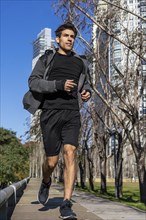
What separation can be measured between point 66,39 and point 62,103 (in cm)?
73

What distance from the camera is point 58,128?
4.36m

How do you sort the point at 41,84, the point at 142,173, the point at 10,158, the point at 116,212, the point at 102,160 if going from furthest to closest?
the point at 10,158 → the point at 102,160 → the point at 142,173 → the point at 116,212 → the point at 41,84

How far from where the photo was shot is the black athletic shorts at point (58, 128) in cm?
432

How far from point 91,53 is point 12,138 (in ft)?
174

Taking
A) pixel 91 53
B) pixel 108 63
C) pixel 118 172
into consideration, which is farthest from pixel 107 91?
pixel 118 172

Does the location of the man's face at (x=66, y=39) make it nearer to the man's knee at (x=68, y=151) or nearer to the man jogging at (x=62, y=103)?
the man jogging at (x=62, y=103)

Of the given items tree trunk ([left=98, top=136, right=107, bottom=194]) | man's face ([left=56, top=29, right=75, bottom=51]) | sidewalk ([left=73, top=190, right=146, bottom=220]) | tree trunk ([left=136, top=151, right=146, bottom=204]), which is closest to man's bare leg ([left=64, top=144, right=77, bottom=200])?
man's face ([left=56, top=29, right=75, bottom=51])

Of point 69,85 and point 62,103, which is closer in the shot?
point 69,85

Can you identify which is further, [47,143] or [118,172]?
[118,172]

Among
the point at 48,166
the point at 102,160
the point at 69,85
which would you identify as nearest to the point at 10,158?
the point at 102,160

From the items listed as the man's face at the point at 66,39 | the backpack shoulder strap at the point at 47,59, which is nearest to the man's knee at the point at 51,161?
the backpack shoulder strap at the point at 47,59

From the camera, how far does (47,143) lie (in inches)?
172

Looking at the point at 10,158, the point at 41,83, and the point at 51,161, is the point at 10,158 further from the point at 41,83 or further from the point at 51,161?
the point at 41,83

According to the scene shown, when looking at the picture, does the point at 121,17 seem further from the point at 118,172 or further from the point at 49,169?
the point at 49,169
